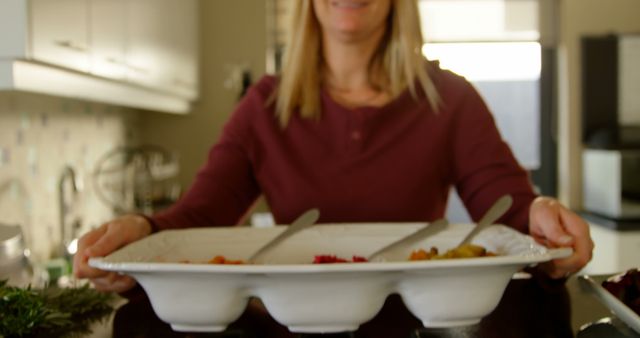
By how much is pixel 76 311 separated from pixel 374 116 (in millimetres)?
567

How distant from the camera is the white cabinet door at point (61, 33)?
1.01 meters

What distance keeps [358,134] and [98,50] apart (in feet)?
2.01

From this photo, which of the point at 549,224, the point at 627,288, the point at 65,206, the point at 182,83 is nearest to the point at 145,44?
the point at 65,206

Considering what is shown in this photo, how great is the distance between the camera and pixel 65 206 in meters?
1.85

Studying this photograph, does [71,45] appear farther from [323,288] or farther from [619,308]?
[619,308]

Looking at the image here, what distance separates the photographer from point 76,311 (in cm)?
70

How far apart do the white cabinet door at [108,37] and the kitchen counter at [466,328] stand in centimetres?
77

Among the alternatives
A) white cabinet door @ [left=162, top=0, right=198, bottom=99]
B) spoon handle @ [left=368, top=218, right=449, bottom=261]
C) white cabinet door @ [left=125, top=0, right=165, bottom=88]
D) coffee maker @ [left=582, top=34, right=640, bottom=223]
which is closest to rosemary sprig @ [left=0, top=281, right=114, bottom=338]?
spoon handle @ [left=368, top=218, right=449, bottom=261]

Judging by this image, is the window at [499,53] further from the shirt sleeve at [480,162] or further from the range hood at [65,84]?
the shirt sleeve at [480,162]

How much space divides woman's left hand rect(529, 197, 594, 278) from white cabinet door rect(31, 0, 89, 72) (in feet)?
2.41

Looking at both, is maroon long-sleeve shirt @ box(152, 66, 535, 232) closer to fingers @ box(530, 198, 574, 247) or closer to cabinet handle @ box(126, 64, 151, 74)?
fingers @ box(530, 198, 574, 247)

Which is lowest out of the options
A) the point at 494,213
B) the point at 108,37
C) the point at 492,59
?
the point at 494,213

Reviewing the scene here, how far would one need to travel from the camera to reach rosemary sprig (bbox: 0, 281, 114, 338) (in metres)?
0.60

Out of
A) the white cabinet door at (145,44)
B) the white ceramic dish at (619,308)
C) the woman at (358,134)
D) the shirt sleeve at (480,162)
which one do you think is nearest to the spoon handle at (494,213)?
the white ceramic dish at (619,308)
